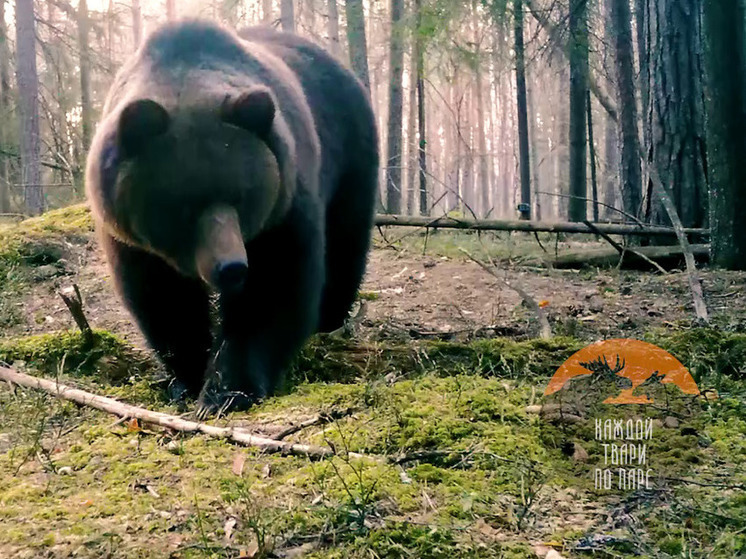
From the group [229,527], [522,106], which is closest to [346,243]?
[229,527]

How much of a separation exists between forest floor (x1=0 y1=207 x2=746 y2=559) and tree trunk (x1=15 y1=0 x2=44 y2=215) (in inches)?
448

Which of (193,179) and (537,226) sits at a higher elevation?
(193,179)

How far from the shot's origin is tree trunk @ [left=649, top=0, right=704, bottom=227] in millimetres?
7910

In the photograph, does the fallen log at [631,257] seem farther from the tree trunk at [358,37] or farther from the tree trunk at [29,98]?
the tree trunk at [29,98]

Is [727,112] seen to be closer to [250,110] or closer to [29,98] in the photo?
[250,110]

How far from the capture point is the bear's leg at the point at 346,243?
6265 millimetres

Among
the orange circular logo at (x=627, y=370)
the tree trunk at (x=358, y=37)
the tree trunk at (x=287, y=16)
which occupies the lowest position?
the orange circular logo at (x=627, y=370)

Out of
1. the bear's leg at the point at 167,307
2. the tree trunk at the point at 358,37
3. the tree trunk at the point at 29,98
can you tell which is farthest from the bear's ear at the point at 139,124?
the tree trunk at the point at 358,37

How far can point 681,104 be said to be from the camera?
315 inches

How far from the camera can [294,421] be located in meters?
3.02

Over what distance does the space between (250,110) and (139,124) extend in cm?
53

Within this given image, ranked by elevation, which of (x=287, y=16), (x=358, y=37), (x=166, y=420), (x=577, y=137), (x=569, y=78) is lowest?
(x=166, y=420)

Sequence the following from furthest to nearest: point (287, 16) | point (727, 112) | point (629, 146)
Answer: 1. point (287, 16)
2. point (629, 146)
3. point (727, 112)

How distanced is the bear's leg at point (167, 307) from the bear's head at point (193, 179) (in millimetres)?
367
